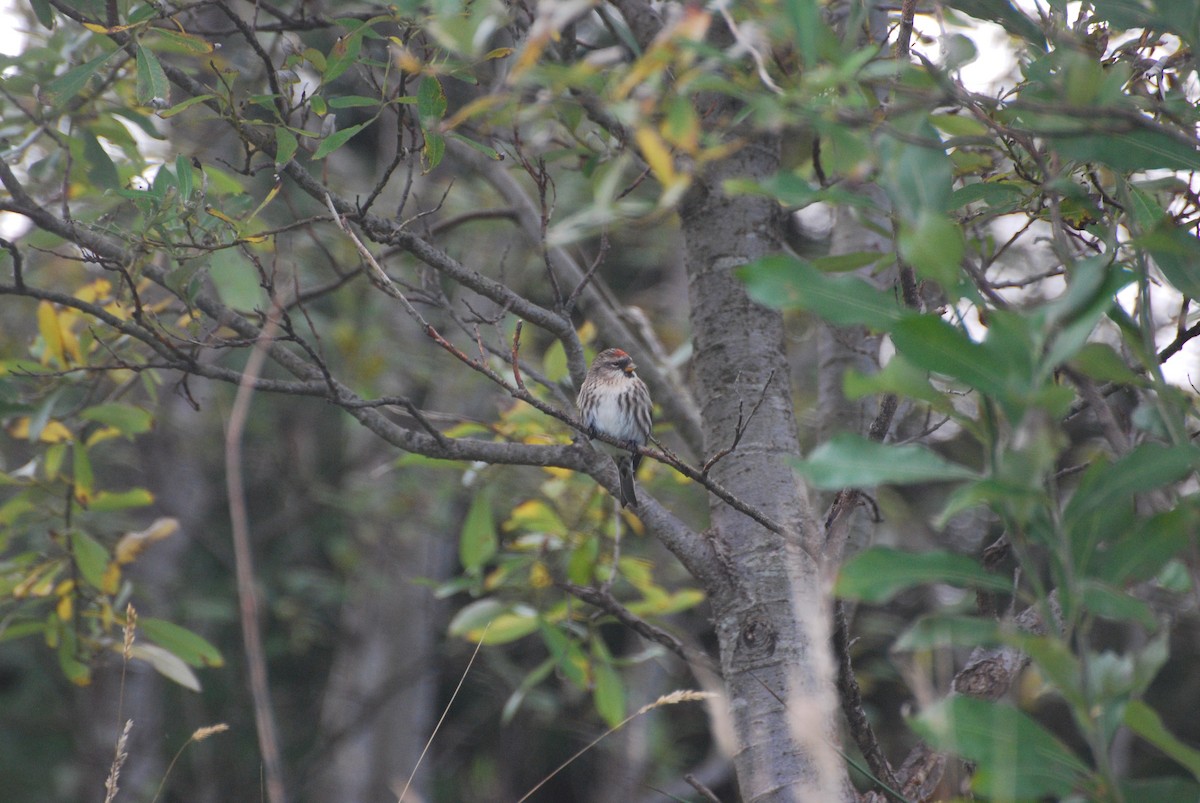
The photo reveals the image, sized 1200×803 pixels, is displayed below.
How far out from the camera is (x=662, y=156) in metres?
1.25

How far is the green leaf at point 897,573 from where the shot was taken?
4.32 ft

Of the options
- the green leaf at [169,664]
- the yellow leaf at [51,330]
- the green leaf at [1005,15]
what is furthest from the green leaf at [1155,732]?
the yellow leaf at [51,330]

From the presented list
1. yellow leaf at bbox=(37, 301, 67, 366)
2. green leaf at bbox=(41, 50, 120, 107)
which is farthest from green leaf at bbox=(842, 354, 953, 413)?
yellow leaf at bbox=(37, 301, 67, 366)

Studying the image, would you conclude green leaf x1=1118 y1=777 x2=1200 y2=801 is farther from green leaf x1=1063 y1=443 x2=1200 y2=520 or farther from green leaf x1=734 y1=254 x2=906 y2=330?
green leaf x1=734 y1=254 x2=906 y2=330

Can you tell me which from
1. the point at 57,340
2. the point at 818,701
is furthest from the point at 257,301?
the point at 818,701

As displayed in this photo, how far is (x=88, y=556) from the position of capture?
351cm

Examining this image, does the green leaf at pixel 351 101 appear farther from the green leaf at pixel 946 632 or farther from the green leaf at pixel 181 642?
the green leaf at pixel 181 642

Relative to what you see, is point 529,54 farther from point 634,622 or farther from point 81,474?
point 81,474

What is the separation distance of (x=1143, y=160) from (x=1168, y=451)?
585mm

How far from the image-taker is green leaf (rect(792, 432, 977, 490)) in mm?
1328

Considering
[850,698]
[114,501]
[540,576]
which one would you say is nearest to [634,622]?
[850,698]

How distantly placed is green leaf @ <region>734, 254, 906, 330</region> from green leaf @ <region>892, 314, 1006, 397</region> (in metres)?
0.06

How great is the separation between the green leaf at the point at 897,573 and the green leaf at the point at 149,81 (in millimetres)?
2156

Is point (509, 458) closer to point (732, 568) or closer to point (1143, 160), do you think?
point (732, 568)
